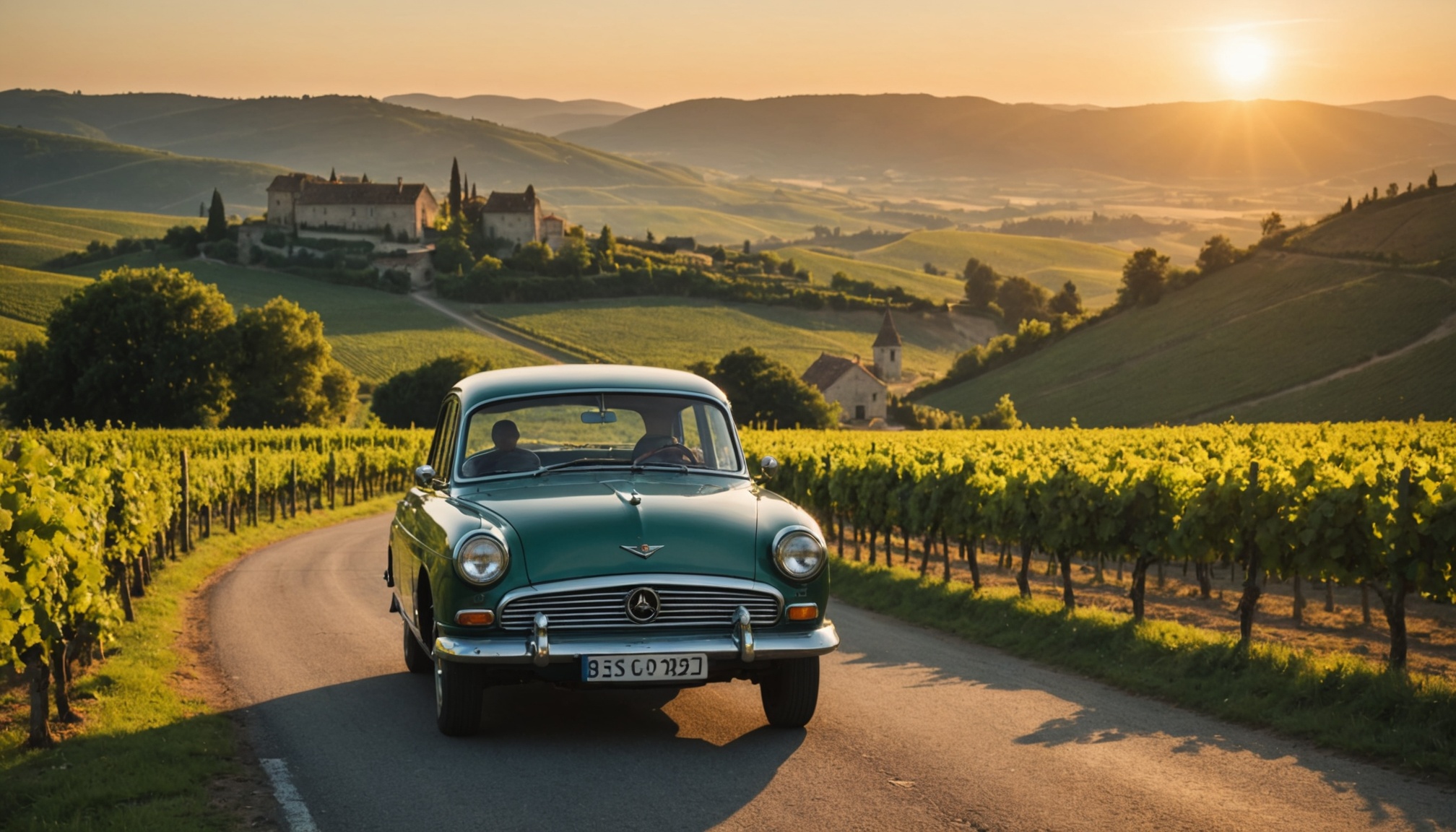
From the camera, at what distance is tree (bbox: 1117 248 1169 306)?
10694 cm

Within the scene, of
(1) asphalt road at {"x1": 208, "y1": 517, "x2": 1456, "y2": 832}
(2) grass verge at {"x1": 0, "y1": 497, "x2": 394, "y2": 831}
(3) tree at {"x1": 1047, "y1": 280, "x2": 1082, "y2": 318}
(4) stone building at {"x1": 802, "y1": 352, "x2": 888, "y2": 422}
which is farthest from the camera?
(3) tree at {"x1": 1047, "y1": 280, "x2": 1082, "y2": 318}

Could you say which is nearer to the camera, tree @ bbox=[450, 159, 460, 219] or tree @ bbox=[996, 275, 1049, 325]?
tree @ bbox=[996, 275, 1049, 325]

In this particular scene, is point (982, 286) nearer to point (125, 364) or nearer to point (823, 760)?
point (125, 364)

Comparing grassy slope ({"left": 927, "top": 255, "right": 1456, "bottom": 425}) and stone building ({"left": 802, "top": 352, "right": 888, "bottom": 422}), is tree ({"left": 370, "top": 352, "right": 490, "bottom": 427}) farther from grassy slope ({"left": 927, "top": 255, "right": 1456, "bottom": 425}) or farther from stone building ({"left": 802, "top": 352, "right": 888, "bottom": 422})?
grassy slope ({"left": 927, "top": 255, "right": 1456, "bottom": 425})

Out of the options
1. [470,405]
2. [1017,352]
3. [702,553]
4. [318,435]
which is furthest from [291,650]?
[1017,352]

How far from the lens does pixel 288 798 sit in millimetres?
7051

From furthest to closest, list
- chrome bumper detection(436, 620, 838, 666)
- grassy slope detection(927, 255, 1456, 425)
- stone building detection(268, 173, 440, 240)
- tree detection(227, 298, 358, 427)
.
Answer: stone building detection(268, 173, 440, 240)
tree detection(227, 298, 358, 427)
grassy slope detection(927, 255, 1456, 425)
chrome bumper detection(436, 620, 838, 666)

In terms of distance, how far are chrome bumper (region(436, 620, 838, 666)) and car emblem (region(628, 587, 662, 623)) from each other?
0.33ft

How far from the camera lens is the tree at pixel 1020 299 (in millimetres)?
156875

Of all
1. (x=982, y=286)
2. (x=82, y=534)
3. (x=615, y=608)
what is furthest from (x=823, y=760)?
(x=982, y=286)

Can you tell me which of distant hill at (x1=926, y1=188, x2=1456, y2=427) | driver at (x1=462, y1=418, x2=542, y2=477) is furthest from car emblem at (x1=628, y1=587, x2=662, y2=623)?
distant hill at (x1=926, y1=188, x2=1456, y2=427)

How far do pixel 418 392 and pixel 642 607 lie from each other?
256ft

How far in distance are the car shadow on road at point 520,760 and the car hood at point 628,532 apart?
1079mm

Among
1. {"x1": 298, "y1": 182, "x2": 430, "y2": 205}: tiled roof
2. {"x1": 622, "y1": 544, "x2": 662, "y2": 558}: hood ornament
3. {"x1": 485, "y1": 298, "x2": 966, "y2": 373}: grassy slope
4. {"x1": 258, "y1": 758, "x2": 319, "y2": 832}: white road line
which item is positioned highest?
{"x1": 298, "y1": 182, "x2": 430, "y2": 205}: tiled roof
